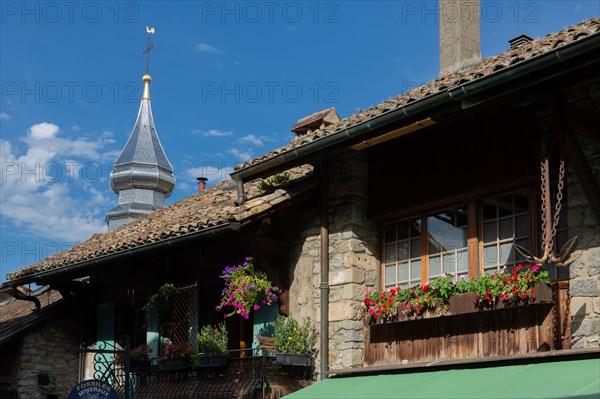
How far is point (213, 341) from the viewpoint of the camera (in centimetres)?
1212

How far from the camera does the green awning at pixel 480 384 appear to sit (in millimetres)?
7695

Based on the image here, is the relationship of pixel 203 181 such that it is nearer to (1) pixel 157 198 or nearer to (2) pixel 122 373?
(1) pixel 157 198

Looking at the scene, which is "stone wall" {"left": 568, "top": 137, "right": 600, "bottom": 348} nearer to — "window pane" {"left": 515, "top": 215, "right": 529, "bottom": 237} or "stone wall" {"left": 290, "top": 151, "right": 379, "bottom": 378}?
"window pane" {"left": 515, "top": 215, "right": 529, "bottom": 237}

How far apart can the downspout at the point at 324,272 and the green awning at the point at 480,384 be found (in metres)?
0.57

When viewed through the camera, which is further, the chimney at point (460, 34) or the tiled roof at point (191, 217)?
the chimney at point (460, 34)

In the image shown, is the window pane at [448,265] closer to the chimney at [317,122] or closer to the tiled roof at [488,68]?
the tiled roof at [488,68]

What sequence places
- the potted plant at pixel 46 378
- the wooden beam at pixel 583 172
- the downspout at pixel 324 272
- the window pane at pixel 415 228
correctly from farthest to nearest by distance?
the potted plant at pixel 46 378 < the downspout at pixel 324 272 < the window pane at pixel 415 228 < the wooden beam at pixel 583 172

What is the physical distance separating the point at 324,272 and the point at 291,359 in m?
1.13

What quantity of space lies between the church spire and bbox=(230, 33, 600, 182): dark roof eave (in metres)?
14.1

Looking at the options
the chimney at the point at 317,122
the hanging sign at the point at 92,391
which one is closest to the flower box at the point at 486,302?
the hanging sign at the point at 92,391

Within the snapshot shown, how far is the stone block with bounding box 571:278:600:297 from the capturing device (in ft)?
28.7

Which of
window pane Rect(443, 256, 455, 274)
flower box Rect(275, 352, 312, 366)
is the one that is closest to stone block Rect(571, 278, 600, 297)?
window pane Rect(443, 256, 455, 274)

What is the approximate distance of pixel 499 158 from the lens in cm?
1006

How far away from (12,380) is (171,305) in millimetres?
3938
